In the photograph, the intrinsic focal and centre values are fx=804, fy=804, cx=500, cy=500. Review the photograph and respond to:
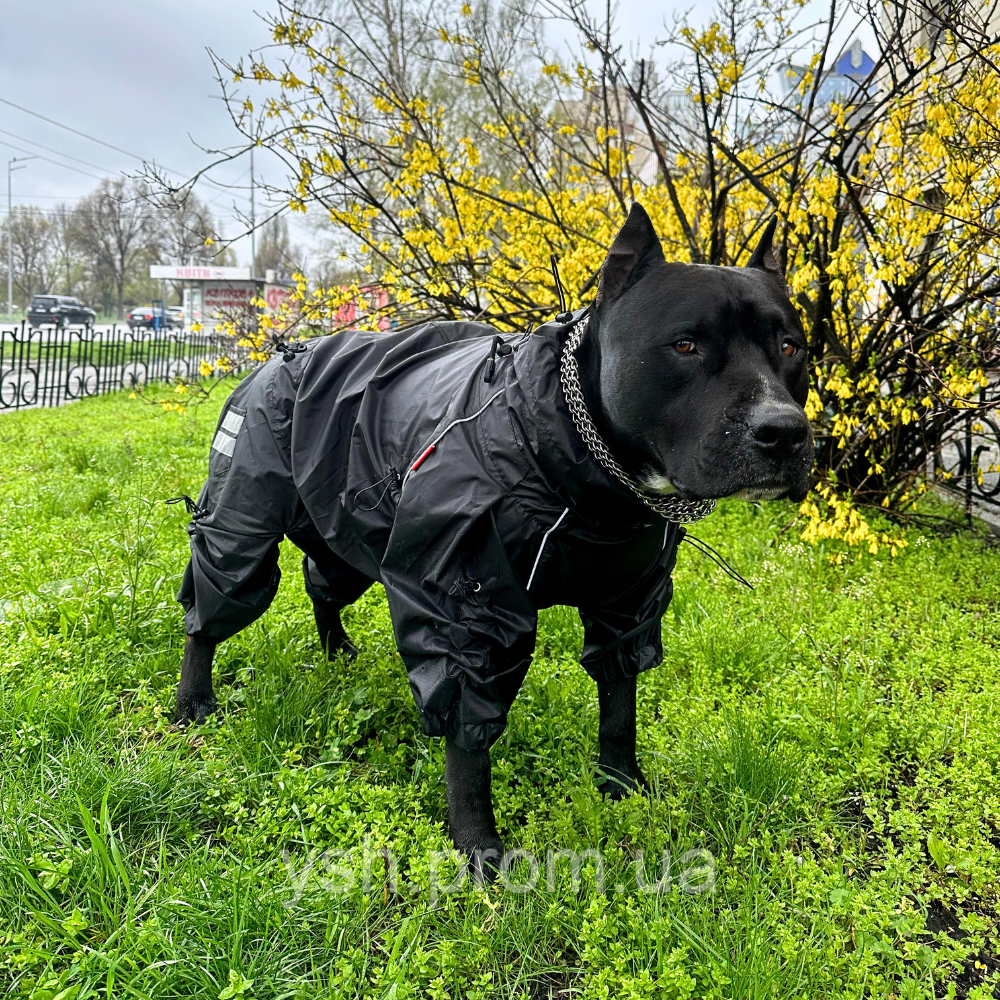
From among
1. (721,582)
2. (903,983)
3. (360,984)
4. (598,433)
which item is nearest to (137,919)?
(360,984)

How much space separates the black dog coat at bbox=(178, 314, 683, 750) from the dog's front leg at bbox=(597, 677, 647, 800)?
0.34 feet

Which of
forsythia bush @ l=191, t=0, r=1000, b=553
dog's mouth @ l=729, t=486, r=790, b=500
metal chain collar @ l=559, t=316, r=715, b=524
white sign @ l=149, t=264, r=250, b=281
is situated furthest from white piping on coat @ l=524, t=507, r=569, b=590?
white sign @ l=149, t=264, r=250, b=281

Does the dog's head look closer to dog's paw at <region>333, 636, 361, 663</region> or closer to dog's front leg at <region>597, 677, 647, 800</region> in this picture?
dog's front leg at <region>597, 677, 647, 800</region>

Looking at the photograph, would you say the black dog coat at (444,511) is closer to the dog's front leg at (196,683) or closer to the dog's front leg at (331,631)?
the dog's front leg at (196,683)

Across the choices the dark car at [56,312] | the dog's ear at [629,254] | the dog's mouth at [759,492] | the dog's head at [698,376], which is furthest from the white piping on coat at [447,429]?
the dark car at [56,312]

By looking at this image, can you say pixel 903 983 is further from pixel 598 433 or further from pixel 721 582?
pixel 721 582

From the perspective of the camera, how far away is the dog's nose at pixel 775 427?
176cm

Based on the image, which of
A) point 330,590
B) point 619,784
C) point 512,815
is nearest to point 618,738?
point 619,784

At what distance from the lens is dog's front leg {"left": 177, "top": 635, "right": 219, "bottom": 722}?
9.92 ft

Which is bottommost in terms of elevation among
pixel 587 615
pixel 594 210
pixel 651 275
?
pixel 587 615

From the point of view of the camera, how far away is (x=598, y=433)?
2.07 m

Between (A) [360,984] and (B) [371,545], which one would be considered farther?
(B) [371,545]

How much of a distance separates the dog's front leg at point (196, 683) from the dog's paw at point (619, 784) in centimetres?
149

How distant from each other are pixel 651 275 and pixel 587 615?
1057 millimetres
